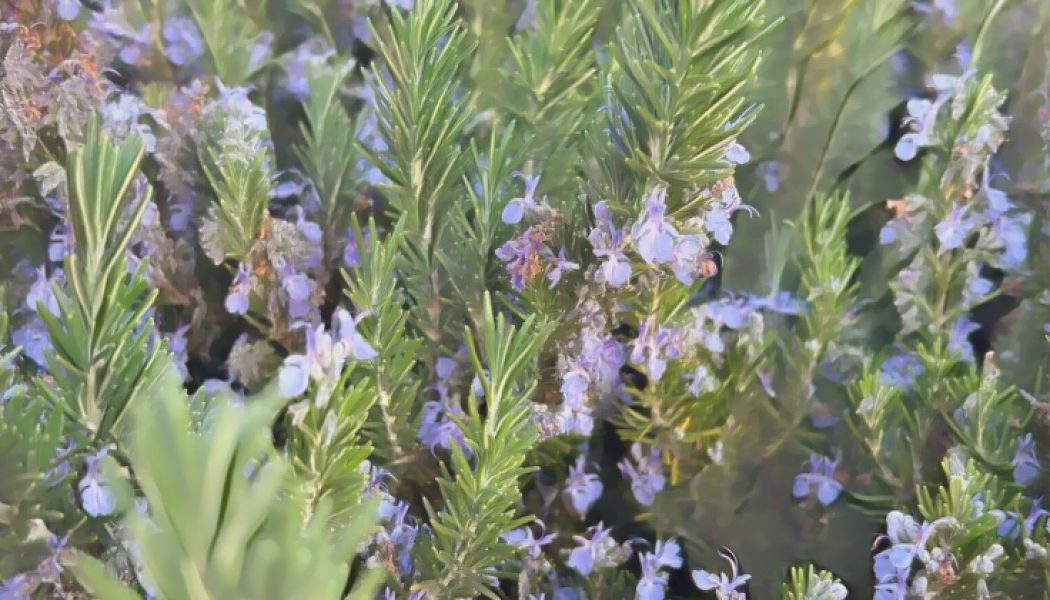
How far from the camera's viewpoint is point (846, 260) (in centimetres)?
50

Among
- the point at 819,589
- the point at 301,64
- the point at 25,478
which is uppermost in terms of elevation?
the point at 301,64

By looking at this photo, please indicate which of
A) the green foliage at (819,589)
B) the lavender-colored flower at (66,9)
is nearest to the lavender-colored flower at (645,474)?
the green foliage at (819,589)

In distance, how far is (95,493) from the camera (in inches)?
13.4

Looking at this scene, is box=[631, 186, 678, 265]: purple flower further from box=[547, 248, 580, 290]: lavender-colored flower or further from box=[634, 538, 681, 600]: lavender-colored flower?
box=[634, 538, 681, 600]: lavender-colored flower

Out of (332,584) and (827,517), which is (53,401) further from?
(827,517)

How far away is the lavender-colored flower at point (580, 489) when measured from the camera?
1.49 ft

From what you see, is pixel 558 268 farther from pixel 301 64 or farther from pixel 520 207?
pixel 301 64

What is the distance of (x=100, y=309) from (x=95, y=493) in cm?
11

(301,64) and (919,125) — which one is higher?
(301,64)

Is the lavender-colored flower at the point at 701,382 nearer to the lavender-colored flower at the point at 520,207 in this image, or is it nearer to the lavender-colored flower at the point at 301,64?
the lavender-colored flower at the point at 520,207

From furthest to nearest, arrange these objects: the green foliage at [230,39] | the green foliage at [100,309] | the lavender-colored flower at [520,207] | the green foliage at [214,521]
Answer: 1. the green foliage at [230,39]
2. the lavender-colored flower at [520,207]
3. the green foliage at [100,309]
4. the green foliage at [214,521]

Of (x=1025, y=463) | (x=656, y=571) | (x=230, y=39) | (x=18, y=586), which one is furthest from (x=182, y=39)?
(x=1025, y=463)

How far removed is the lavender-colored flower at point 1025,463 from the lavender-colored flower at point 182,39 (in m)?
0.59

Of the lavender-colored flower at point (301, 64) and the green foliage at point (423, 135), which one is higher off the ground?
the lavender-colored flower at point (301, 64)
